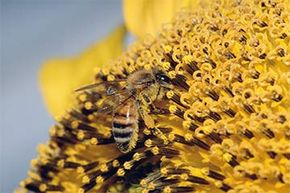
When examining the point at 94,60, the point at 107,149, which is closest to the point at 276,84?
the point at 107,149

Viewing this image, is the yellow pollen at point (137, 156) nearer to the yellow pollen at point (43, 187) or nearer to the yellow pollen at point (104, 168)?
the yellow pollen at point (104, 168)

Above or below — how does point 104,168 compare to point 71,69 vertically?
below

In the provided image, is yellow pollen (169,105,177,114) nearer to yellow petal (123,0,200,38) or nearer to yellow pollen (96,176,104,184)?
yellow pollen (96,176,104,184)

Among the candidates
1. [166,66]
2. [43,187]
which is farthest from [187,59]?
[43,187]

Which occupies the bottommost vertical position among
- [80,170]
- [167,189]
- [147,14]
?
[167,189]

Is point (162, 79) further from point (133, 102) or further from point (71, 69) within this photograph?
point (71, 69)

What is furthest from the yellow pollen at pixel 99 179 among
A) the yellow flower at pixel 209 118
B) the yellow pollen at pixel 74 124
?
the yellow pollen at pixel 74 124
